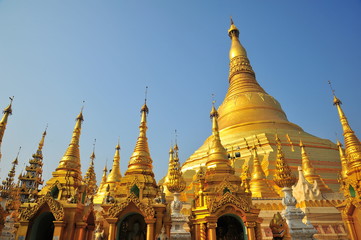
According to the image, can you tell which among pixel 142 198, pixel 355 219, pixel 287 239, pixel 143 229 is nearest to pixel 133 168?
pixel 142 198

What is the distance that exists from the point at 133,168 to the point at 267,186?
30.5 feet

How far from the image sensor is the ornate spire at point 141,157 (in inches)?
443

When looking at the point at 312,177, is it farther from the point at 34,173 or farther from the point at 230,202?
the point at 34,173

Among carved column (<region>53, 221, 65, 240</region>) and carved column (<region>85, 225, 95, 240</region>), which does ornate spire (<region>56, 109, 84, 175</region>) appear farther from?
carved column (<region>53, 221, 65, 240</region>)

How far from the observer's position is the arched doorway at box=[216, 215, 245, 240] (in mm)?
9217

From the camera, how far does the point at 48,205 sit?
924 centimetres

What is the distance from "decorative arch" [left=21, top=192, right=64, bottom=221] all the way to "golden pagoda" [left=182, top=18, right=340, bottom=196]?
35.1ft

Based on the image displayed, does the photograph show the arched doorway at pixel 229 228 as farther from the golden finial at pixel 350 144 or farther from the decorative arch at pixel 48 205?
the golden finial at pixel 350 144

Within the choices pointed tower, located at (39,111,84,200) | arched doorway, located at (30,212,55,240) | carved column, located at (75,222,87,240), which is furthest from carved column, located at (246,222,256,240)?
arched doorway, located at (30,212,55,240)

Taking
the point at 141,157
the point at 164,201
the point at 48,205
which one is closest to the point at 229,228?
the point at 164,201

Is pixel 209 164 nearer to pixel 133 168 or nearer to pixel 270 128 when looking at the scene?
pixel 133 168

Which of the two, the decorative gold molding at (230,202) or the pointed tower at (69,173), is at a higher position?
the pointed tower at (69,173)

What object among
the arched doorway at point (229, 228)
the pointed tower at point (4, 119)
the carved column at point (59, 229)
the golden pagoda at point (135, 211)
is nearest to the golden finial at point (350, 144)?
the arched doorway at point (229, 228)

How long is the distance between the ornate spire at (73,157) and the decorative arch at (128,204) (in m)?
3.18
